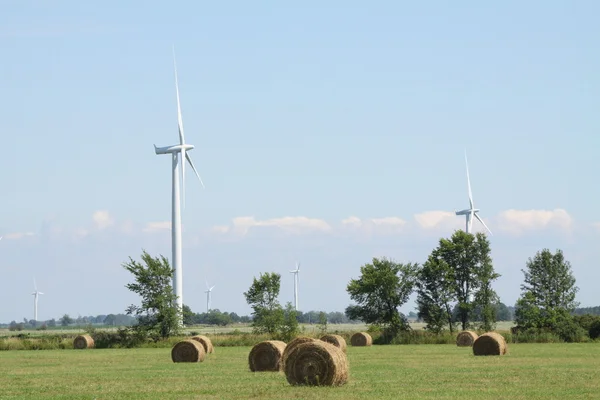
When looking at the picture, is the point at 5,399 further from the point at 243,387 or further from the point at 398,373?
the point at 398,373

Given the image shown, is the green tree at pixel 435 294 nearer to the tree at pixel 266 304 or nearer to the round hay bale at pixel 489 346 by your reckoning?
the tree at pixel 266 304

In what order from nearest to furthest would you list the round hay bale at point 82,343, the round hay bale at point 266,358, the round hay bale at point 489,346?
the round hay bale at point 266,358 < the round hay bale at point 489,346 < the round hay bale at point 82,343

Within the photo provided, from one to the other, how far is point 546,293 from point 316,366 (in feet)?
194

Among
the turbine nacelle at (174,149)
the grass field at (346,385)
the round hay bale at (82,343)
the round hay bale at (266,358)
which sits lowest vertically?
the grass field at (346,385)

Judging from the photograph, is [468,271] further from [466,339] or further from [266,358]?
[266,358]

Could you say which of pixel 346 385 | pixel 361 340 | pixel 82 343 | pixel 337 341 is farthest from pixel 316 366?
pixel 82 343

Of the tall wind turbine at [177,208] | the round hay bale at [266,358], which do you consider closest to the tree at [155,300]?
the tall wind turbine at [177,208]

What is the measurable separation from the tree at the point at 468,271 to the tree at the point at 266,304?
16399mm

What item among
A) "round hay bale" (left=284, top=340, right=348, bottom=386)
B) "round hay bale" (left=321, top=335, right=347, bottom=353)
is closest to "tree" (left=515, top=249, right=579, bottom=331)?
"round hay bale" (left=321, top=335, right=347, bottom=353)

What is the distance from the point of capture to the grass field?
29.7m

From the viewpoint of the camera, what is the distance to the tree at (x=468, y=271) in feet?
305

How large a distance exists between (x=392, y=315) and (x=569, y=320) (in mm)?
16982

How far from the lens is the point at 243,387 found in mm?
32625

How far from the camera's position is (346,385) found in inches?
1298
